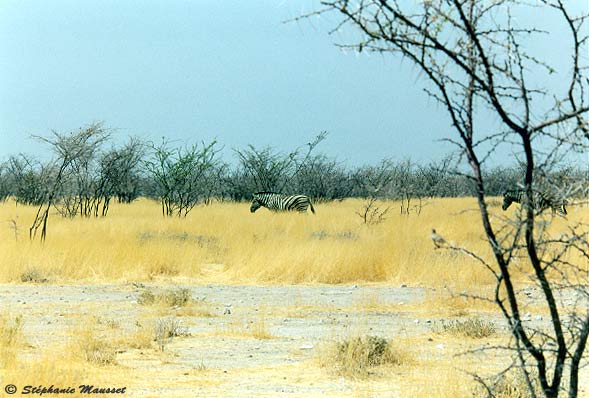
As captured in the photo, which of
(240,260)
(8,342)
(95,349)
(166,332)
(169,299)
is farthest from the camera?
(240,260)

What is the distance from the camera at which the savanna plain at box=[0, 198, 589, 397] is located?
20.2 ft

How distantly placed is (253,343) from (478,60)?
4.64m

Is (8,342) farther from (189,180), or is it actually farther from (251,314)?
(189,180)

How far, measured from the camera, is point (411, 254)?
14023 millimetres

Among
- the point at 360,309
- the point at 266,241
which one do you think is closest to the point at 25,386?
the point at 360,309

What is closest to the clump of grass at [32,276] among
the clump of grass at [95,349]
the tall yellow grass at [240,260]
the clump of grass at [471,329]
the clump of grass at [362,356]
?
the tall yellow grass at [240,260]

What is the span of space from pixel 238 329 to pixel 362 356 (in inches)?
89.5

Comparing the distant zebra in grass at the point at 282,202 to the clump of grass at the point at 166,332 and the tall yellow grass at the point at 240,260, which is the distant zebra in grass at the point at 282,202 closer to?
the tall yellow grass at the point at 240,260

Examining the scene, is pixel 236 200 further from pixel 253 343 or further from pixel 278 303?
pixel 253 343

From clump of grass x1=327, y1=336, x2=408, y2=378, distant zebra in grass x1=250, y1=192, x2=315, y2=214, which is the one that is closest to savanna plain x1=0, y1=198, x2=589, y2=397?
clump of grass x1=327, y1=336, x2=408, y2=378

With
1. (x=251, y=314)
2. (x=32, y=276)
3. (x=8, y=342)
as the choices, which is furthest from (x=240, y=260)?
(x=8, y=342)

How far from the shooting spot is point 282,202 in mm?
27812

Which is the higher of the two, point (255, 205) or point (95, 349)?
point (255, 205)

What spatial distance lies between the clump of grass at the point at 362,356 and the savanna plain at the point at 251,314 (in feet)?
0.04
